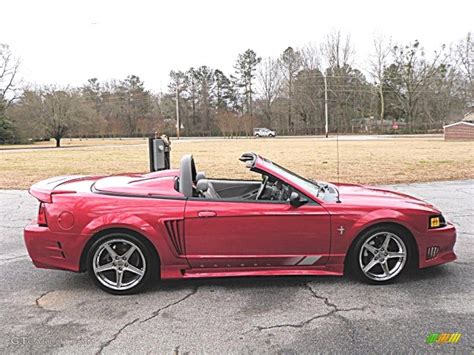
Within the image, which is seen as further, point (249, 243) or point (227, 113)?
point (227, 113)

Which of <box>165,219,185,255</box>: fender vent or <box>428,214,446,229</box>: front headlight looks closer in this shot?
<box>165,219,185,255</box>: fender vent

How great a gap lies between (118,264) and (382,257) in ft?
7.69

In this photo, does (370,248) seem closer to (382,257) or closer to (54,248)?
(382,257)

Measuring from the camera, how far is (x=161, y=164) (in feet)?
29.1

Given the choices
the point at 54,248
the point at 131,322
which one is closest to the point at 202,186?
the point at 131,322

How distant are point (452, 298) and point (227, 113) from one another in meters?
61.4

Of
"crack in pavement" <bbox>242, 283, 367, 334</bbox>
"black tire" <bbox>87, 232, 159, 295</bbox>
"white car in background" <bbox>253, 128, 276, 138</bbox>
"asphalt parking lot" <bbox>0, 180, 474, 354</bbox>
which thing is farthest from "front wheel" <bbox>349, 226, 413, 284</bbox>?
"white car in background" <bbox>253, 128, 276, 138</bbox>

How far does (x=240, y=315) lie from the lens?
320cm

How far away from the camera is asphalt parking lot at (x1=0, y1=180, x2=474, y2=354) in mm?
2766

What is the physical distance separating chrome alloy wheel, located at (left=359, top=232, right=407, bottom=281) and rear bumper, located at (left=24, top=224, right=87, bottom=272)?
249 centimetres

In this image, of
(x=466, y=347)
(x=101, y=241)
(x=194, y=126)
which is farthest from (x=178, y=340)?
(x=194, y=126)

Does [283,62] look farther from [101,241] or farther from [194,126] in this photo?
[101,241]

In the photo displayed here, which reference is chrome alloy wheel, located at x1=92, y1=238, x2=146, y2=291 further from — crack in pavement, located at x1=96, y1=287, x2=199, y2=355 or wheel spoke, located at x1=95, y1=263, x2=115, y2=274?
crack in pavement, located at x1=96, y1=287, x2=199, y2=355

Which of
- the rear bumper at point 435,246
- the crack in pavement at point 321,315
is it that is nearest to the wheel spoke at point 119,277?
the crack in pavement at point 321,315
